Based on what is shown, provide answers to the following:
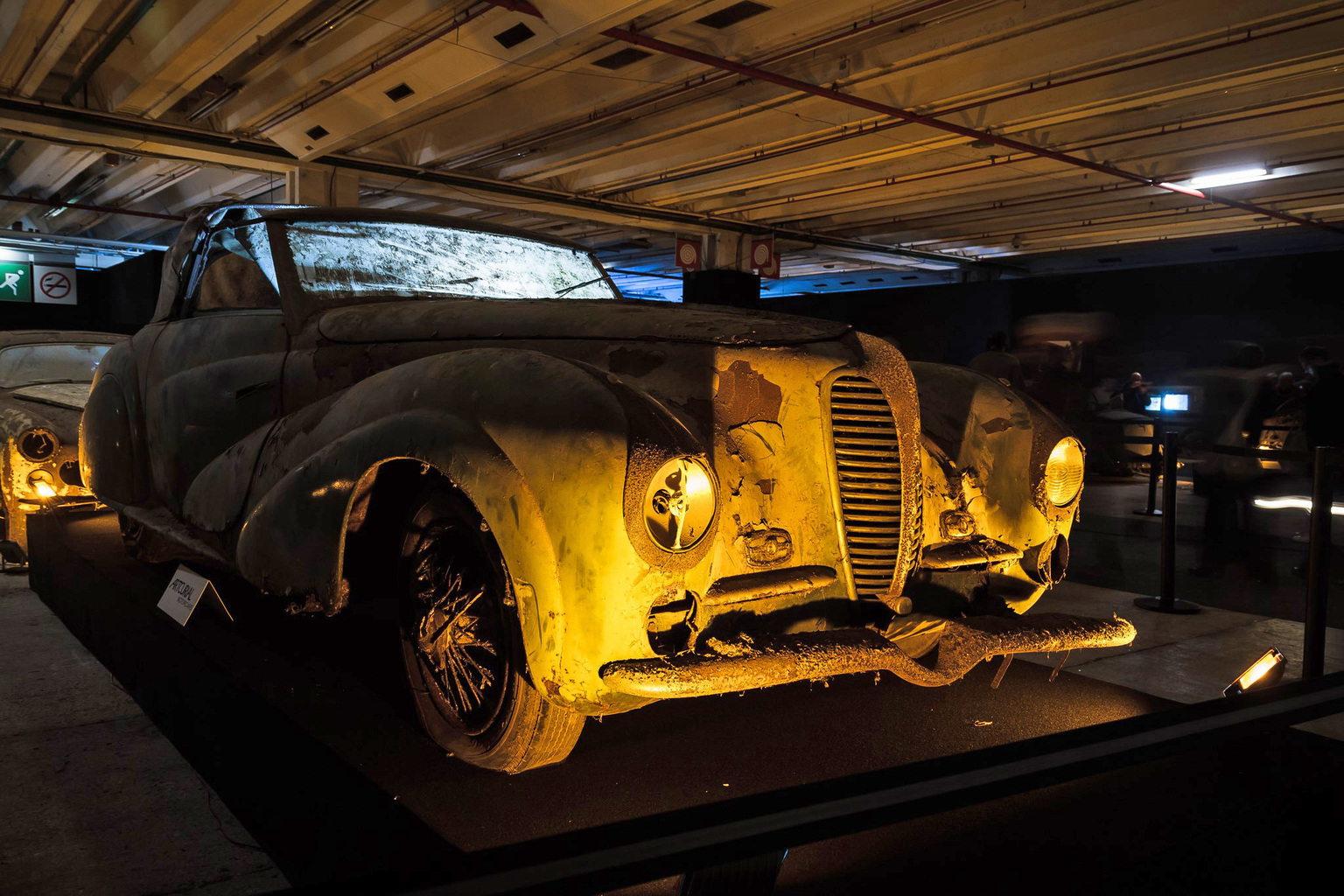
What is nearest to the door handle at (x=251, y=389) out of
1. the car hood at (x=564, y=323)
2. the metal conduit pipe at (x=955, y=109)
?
the car hood at (x=564, y=323)

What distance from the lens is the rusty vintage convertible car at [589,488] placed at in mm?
1965

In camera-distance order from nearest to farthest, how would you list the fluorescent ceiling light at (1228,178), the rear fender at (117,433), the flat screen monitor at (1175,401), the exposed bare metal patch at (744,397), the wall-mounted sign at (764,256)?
the exposed bare metal patch at (744,397) → the rear fender at (117,433) → the fluorescent ceiling light at (1228,178) → the flat screen monitor at (1175,401) → the wall-mounted sign at (764,256)

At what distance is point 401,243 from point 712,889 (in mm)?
2879

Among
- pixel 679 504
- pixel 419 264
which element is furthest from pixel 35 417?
pixel 679 504

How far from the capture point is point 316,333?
126 inches

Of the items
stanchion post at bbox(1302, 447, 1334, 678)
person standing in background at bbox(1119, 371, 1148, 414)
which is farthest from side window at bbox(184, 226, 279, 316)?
person standing in background at bbox(1119, 371, 1148, 414)

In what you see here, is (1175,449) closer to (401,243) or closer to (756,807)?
(401,243)

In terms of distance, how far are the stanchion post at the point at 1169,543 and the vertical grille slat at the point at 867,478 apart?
9.44ft

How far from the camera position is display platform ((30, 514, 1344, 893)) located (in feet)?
6.40

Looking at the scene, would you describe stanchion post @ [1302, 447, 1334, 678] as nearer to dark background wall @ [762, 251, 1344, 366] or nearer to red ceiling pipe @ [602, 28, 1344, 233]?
red ceiling pipe @ [602, 28, 1344, 233]

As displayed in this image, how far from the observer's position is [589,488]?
6.34 ft

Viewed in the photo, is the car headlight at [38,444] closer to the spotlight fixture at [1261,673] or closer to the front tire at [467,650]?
the front tire at [467,650]

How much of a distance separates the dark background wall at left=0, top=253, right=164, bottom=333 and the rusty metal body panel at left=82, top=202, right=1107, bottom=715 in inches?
399

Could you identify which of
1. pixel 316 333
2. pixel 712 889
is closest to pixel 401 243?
pixel 316 333
